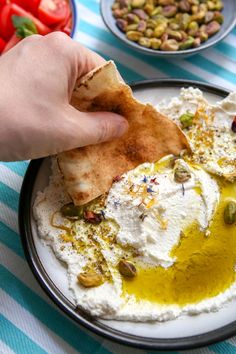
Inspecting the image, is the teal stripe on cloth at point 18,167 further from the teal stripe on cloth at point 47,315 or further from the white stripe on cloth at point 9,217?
the teal stripe on cloth at point 47,315

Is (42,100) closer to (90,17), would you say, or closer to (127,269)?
(127,269)

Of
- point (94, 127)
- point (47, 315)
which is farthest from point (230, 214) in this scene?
point (47, 315)

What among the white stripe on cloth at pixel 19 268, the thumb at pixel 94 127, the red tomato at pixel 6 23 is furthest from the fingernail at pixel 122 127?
the red tomato at pixel 6 23

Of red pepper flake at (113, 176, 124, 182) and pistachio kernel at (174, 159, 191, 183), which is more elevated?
pistachio kernel at (174, 159, 191, 183)

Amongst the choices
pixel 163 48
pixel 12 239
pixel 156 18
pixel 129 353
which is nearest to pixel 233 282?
pixel 129 353

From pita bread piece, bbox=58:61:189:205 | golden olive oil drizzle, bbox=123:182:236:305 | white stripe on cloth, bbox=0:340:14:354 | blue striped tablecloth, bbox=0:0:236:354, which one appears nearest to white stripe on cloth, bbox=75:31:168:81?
blue striped tablecloth, bbox=0:0:236:354

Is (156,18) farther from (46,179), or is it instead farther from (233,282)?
(233,282)

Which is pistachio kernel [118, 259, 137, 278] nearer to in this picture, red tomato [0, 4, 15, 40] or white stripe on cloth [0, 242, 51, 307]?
white stripe on cloth [0, 242, 51, 307]
